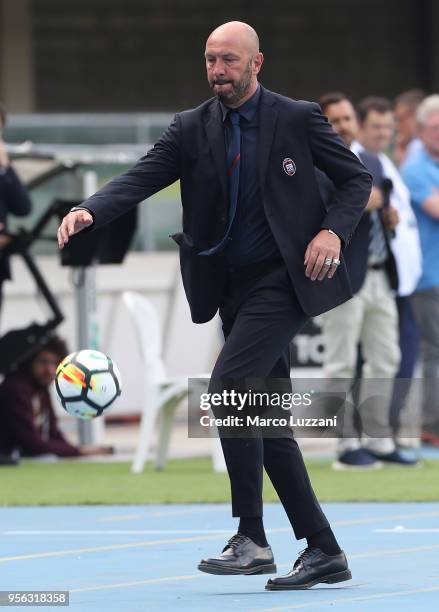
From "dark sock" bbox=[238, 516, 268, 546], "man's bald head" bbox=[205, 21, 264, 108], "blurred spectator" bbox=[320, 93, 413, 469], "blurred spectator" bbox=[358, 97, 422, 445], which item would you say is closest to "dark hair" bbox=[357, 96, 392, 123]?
"blurred spectator" bbox=[358, 97, 422, 445]

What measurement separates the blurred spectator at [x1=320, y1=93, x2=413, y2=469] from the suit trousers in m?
4.65

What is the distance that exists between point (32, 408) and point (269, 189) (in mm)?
6603

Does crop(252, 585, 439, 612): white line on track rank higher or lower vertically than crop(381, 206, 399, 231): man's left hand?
lower

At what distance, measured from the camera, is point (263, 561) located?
688 centimetres

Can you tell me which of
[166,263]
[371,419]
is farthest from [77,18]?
[371,419]

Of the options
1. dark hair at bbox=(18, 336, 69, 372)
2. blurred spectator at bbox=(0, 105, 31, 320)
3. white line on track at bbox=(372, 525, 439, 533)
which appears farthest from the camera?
dark hair at bbox=(18, 336, 69, 372)

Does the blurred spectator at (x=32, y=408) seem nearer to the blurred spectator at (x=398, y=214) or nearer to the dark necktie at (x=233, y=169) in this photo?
the blurred spectator at (x=398, y=214)

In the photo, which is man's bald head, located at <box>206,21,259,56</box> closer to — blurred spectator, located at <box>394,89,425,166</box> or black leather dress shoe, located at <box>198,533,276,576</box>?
black leather dress shoe, located at <box>198,533,276,576</box>

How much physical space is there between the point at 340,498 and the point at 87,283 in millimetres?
4608

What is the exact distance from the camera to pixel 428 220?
13.1 meters

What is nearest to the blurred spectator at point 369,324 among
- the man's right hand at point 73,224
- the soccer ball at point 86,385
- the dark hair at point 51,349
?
the dark hair at point 51,349

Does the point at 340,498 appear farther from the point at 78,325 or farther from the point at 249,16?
the point at 249,16

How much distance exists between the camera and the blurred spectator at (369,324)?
11.5 meters

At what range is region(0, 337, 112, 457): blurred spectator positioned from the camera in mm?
12891
